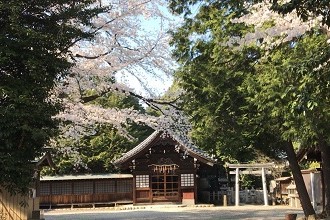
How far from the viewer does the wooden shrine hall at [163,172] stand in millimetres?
29141

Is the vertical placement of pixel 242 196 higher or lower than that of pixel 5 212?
lower

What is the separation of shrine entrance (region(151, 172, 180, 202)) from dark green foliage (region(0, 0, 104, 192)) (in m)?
20.9

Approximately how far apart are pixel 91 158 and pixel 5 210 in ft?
65.0

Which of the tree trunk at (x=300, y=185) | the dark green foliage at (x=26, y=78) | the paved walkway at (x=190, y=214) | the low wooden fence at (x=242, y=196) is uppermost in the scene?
the dark green foliage at (x=26, y=78)

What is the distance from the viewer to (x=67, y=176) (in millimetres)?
30172

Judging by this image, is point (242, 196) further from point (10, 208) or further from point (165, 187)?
point (10, 208)

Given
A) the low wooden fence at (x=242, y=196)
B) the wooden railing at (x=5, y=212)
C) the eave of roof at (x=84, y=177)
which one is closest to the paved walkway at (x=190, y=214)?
the eave of roof at (x=84, y=177)

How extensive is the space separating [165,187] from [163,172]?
1031mm

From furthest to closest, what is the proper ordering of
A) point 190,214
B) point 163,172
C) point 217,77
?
point 163,172 < point 190,214 < point 217,77

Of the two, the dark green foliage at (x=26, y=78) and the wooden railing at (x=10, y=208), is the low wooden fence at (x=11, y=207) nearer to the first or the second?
the wooden railing at (x=10, y=208)

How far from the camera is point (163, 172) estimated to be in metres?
29.5

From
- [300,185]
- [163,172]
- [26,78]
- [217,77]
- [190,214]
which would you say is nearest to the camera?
[26,78]

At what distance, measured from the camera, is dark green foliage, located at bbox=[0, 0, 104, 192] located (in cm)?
824

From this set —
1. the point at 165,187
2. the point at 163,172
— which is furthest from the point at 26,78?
the point at 165,187
